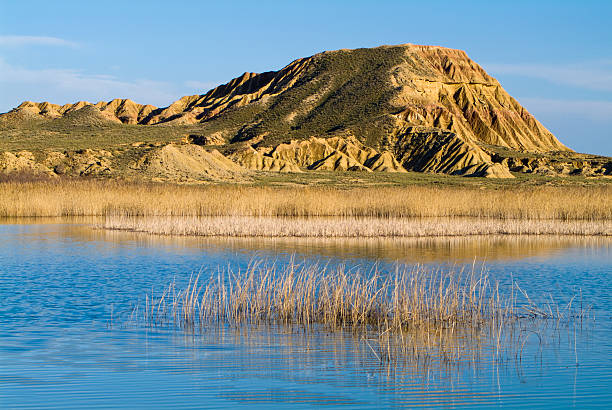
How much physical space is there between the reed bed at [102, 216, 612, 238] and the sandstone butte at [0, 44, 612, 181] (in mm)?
22371

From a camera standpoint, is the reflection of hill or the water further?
the reflection of hill

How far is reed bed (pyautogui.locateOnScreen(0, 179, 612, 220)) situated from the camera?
2955 cm

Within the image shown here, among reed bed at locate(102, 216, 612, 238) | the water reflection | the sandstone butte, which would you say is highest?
the sandstone butte

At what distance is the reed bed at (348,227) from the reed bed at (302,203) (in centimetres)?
189

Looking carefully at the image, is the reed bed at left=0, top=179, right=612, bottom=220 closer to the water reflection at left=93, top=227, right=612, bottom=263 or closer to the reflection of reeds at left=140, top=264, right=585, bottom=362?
the water reflection at left=93, top=227, right=612, bottom=263

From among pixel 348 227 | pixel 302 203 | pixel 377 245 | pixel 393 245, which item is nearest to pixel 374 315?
pixel 377 245

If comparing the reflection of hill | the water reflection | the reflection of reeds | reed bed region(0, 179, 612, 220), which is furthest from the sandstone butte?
the reflection of reeds

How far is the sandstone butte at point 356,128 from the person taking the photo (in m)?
57.2

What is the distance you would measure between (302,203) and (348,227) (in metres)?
6.00

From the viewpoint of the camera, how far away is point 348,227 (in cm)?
2491

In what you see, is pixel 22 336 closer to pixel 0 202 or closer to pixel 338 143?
pixel 0 202

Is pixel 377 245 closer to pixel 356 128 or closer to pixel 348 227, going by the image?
pixel 348 227

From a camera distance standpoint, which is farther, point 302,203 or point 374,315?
point 302,203

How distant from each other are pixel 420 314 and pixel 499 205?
2109 centimetres
